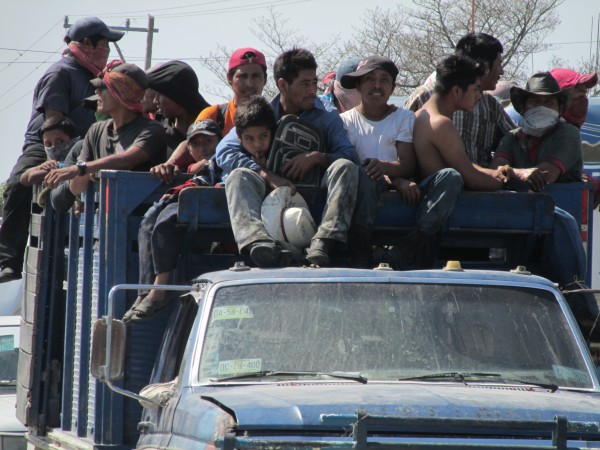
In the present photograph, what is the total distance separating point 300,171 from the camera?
22.9ft

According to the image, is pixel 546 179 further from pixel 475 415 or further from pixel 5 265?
pixel 5 265

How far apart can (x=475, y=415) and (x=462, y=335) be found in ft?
3.03

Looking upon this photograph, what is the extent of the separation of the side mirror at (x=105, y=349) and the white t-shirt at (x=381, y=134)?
8.19ft

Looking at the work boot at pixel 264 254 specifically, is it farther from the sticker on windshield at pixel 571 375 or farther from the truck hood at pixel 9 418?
the truck hood at pixel 9 418

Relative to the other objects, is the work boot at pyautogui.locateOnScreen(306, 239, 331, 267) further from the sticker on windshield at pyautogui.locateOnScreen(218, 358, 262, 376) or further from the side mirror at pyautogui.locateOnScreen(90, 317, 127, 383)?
the side mirror at pyautogui.locateOnScreen(90, 317, 127, 383)

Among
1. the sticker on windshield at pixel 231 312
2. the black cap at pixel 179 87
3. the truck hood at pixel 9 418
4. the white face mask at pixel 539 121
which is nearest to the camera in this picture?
the sticker on windshield at pixel 231 312

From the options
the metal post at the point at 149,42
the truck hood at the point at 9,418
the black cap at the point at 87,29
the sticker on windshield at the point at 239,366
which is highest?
the metal post at the point at 149,42

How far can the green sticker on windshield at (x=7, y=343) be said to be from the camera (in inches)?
447

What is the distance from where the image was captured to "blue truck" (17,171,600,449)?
4559 millimetres

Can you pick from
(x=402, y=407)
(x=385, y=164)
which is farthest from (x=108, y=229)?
(x=402, y=407)

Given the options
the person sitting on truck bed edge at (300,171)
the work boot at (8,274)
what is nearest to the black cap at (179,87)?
the person sitting on truck bed edge at (300,171)

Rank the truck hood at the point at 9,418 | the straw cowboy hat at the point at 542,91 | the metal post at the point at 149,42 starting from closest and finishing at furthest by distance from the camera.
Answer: the straw cowboy hat at the point at 542,91 < the truck hood at the point at 9,418 < the metal post at the point at 149,42

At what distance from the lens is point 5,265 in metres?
10.0

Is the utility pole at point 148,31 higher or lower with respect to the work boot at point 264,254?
higher
